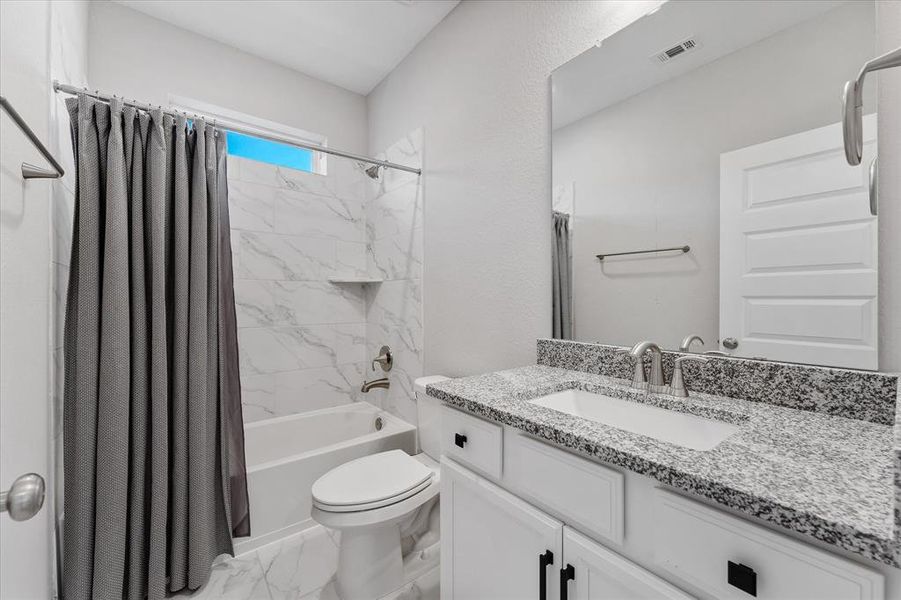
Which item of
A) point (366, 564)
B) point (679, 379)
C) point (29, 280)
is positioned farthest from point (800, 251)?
point (29, 280)

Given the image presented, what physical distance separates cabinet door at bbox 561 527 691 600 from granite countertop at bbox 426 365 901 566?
0.63 ft

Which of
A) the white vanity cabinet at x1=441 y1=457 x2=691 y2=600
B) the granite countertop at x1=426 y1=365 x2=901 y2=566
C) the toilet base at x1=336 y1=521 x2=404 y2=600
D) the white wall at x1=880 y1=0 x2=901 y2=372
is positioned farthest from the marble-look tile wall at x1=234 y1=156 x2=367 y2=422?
the white wall at x1=880 y1=0 x2=901 y2=372

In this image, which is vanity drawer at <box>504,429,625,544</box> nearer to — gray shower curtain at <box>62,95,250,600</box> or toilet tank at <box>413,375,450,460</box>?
toilet tank at <box>413,375,450,460</box>

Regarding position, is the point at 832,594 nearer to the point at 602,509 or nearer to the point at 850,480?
the point at 850,480

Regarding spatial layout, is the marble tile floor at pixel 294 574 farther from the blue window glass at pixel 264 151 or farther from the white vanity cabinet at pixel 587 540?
the blue window glass at pixel 264 151

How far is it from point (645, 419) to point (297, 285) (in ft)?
7.16

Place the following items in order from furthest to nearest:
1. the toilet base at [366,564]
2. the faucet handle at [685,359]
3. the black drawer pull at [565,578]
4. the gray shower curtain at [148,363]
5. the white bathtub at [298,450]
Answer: the white bathtub at [298,450] < the toilet base at [366,564] < the gray shower curtain at [148,363] < the faucet handle at [685,359] < the black drawer pull at [565,578]

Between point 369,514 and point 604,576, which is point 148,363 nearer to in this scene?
point 369,514

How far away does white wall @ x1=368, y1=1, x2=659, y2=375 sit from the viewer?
1523 millimetres

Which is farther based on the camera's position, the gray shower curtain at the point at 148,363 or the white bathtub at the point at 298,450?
the white bathtub at the point at 298,450

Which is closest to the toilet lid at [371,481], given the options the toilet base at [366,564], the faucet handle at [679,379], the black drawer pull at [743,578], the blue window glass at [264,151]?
the toilet base at [366,564]

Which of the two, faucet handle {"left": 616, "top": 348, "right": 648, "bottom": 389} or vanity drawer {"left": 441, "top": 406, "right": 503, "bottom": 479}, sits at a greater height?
faucet handle {"left": 616, "top": 348, "right": 648, "bottom": 389}

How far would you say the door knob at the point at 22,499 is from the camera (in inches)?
18.7

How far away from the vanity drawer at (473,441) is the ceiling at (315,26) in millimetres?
2028
